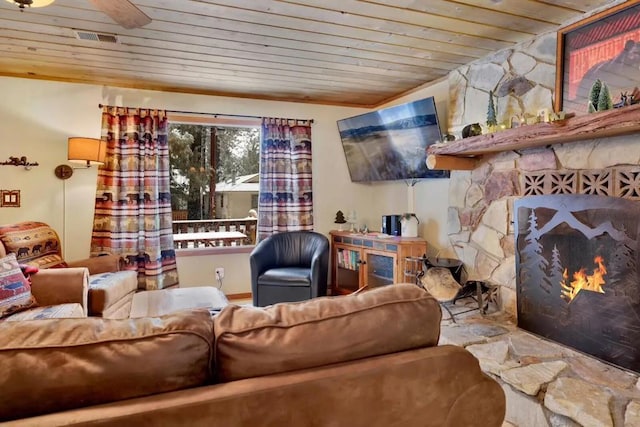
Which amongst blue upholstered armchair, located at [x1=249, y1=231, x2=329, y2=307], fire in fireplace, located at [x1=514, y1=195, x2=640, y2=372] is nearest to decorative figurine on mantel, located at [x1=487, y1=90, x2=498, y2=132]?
fire in fireplace, located at [x1=514, y1=195, x2=640, y2=372]

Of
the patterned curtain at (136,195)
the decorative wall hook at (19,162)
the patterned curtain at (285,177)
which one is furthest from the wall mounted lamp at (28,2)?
the patterned curtain at (285,177)

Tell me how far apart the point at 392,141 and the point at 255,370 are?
3406 millimetres

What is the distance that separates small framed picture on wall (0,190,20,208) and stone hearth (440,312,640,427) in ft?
12.8

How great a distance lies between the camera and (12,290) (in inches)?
95.8

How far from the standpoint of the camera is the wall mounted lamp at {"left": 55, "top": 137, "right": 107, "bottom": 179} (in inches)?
137

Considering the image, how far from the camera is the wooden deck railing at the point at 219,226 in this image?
14.7 feet

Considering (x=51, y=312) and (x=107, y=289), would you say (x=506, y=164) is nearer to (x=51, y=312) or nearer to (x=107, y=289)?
(x=107, y=289)

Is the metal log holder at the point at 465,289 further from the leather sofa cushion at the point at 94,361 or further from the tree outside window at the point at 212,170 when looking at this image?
the tree outside window at the point at 212,170

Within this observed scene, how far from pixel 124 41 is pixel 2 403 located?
276cm

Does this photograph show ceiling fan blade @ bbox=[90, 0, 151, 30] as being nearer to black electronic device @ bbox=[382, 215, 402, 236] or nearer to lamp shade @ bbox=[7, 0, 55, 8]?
lamp shade @ bbox=[7, 0, 55, 8]

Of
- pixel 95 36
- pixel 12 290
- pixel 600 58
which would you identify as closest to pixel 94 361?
pixel 12 290

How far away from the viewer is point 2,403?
0.76m

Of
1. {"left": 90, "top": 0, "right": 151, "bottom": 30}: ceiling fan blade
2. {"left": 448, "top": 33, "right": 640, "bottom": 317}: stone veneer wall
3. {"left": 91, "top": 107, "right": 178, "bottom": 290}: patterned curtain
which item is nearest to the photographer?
{"left": 90, "top": 0, "right": 151, "bottom": 30}: ceiling fan blade

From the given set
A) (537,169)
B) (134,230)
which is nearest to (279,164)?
(134,230)
